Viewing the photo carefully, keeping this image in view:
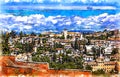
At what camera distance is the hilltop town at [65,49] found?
2.41 m

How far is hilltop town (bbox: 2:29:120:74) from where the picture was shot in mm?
2408

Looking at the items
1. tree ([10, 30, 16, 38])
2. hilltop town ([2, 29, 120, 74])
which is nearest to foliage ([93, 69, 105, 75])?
hilltop town ([2, 29, 120, 74])

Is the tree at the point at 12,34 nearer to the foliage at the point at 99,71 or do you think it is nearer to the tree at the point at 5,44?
the tree at the point at 5,44

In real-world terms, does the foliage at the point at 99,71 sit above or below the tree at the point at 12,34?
below

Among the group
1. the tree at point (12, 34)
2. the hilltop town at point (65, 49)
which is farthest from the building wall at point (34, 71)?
the tree at point (12, 34)

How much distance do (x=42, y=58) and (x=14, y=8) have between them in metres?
0.50

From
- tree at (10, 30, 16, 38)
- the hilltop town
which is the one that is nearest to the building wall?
the hilltop town

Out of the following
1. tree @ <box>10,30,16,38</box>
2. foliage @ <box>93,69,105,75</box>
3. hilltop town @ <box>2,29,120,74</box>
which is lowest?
foliage @ <box>93,69,105,75</box>

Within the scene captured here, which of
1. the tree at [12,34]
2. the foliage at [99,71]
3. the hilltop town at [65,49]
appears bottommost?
the foliage at [99,71]

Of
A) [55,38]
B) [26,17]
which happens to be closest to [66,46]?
[55,38]

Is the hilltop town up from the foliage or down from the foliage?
up

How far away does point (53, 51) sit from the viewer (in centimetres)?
241

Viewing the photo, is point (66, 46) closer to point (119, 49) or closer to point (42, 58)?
point (42, 58)

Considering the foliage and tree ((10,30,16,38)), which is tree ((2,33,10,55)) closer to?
tree ((10,30,16,38))
